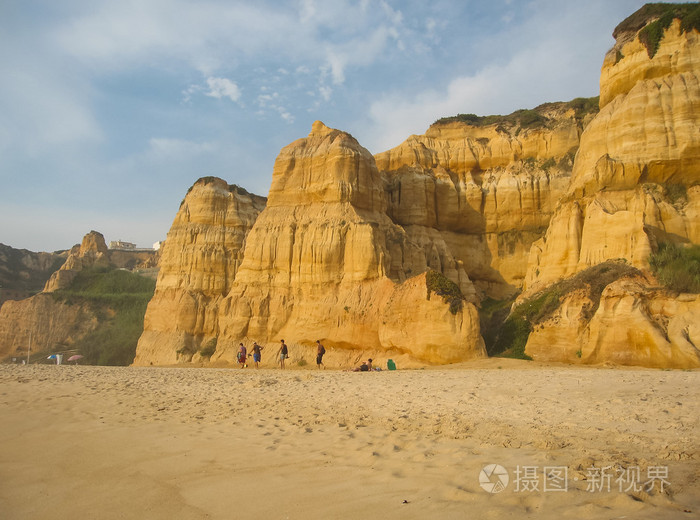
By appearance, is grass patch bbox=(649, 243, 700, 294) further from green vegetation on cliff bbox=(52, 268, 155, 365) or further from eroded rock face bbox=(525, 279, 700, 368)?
green vegetation on cliff bbox=(52, 268, 155, 365)

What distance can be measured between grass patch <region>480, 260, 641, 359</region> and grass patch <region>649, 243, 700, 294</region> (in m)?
0.84

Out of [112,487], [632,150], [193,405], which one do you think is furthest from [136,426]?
[632,150]

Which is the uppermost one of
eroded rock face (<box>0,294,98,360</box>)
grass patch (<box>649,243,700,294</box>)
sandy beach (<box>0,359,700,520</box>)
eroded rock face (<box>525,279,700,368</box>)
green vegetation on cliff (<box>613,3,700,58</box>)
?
green vegetation on cliff (<box>613,3,700,58</box>)

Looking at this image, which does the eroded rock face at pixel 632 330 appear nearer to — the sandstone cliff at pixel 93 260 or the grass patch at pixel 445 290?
the grass patch at pixel 445 290

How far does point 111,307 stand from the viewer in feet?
159

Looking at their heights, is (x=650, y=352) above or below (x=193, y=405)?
above

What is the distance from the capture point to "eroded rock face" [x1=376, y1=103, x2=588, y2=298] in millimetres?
33406

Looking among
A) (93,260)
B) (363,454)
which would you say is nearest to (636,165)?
(363,454)

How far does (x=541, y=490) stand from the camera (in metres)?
3.80

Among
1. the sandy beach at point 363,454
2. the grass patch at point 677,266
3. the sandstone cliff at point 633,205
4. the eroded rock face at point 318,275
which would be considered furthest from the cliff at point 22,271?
the grass patch at point 677,266

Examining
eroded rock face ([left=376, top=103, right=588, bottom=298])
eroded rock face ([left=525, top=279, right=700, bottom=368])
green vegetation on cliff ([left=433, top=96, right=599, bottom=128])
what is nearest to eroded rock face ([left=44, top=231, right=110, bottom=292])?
eroded rock face ([left=376, top=103, right=588, bottom=298])

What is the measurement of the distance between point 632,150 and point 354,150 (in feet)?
48.1

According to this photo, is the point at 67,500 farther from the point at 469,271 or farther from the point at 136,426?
the point at 469,271

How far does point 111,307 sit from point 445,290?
41.0 m
